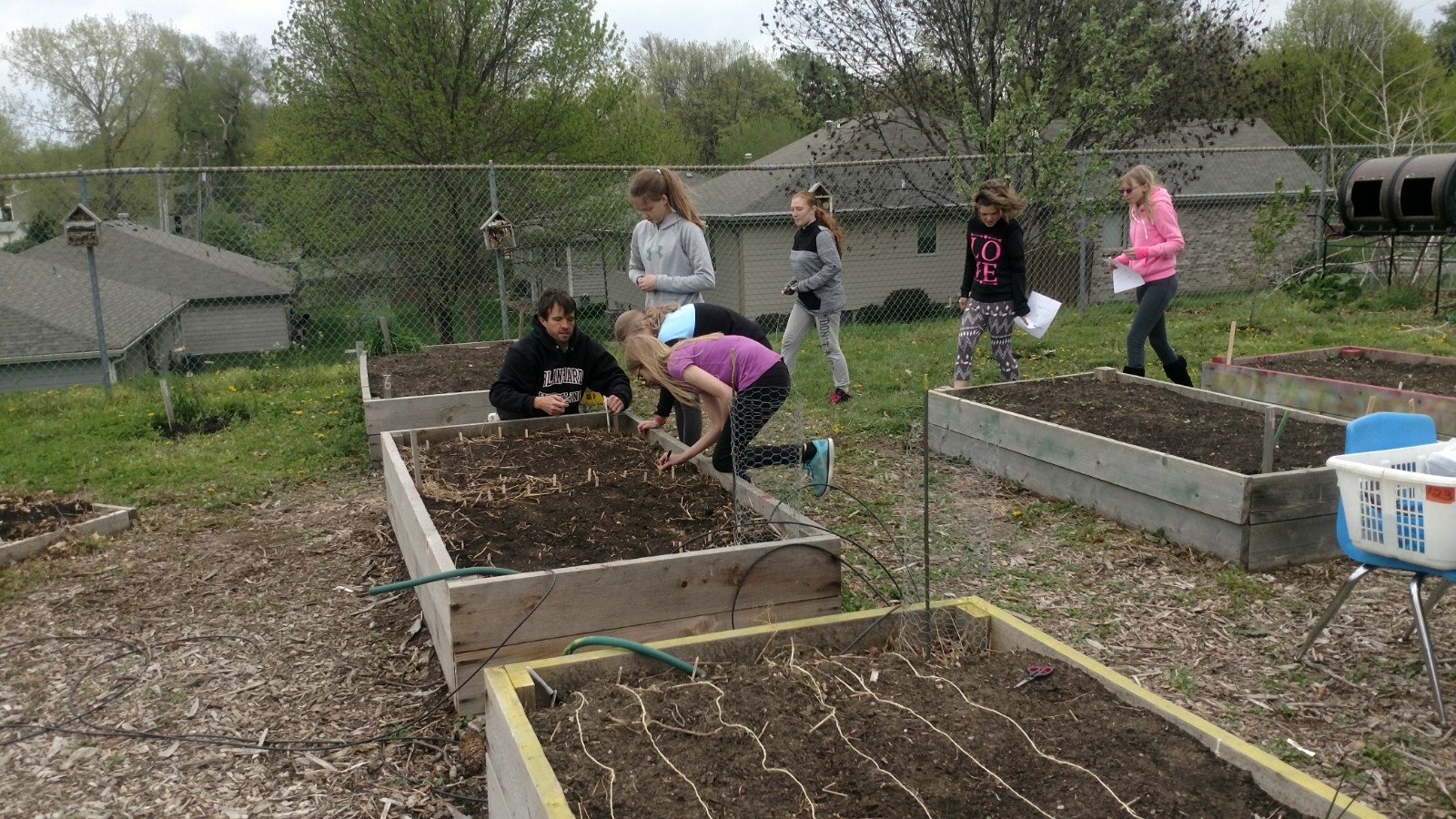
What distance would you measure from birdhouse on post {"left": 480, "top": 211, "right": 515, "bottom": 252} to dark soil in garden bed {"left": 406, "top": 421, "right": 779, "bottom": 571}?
459cm

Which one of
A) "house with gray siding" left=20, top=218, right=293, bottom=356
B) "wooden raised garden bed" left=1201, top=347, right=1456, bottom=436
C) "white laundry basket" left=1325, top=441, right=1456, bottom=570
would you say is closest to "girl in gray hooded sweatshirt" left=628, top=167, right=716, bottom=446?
"white laundry basket" left=1325, top=441, right=1456, bottom=570

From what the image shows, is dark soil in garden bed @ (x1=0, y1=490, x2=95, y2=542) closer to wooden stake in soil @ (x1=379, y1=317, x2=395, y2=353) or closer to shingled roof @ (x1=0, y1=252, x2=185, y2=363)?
wooden stake in soil @ (x1=379, y1=317, x2=395, y2=353)

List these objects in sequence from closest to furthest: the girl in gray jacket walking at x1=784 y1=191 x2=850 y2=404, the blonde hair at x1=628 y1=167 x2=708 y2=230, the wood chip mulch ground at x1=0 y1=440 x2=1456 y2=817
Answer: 1. the wood chip mulch ground at x1=0 y1=440 x2=1456 y2=817
2. the blonde hair at x1=628 y1=167 x2=708 y2=230
3. the girl in gray jacket walking at x1=784 y1=191 x2=850 y2=404

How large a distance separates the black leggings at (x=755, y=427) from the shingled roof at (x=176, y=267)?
2560cm

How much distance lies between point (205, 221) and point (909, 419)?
1582 centimetres

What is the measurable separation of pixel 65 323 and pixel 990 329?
61.4 ft

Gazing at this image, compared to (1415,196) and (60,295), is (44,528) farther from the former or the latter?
(60,295)

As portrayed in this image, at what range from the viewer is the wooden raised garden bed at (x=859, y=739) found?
2.13 m

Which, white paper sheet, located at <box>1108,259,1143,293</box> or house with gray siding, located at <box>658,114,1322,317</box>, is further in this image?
house with gray siding, located at <box>658,114,1322,317</box>

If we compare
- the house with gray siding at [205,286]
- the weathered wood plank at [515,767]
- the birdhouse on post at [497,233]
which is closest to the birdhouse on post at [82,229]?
the birdhouse on post at [497,233]

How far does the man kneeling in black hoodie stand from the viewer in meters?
5.57

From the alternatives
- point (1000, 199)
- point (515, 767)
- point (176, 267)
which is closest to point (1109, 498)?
point (1000, 199)

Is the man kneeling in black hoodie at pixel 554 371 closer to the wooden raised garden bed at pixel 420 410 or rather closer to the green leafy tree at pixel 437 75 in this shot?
the wooden raised garden bed at pixel 420 410

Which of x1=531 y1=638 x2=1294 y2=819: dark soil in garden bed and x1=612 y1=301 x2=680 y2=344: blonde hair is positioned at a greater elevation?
x1=612 y1=301 x2=680 y2=344: blonde hair
